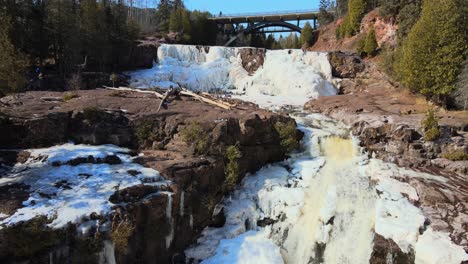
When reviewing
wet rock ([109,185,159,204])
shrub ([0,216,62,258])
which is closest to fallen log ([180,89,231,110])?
wet rock ([109,185,159,204])

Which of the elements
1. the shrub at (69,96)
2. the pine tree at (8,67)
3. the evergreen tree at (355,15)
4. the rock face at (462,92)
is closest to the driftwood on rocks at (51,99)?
the shrub at (69,96)

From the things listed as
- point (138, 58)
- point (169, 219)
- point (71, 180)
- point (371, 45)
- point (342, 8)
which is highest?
point (342, 8)

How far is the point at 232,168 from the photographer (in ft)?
41.4

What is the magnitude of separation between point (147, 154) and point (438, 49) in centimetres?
1463

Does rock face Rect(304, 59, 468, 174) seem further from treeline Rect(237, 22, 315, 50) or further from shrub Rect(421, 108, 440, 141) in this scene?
treeline Rect(237, 22, 315, 50)

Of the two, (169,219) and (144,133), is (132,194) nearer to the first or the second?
(169,219)

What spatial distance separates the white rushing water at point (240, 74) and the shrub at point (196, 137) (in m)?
12.2

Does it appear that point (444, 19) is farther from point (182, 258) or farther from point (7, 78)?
point (7, 78)

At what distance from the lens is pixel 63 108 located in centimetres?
1418

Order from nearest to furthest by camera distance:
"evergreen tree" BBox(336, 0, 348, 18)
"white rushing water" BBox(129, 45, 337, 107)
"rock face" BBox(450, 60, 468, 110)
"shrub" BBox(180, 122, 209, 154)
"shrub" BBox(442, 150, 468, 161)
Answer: "shrub" BBox(180, 122, 209, 154), "shrub" BBox(442, 150, 468, 161), "rock face" BBox(450, 60, 468, 110), "white rushing water" BBox(129, 45, 337, 107), "evergreen tree" BBox(336, 0, 348, 18)

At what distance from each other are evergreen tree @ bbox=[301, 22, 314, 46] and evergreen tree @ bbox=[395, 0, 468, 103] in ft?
97.2

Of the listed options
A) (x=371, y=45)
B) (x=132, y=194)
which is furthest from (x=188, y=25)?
(x=132, y=194)

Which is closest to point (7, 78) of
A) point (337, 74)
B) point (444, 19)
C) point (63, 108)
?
point (63, 108)

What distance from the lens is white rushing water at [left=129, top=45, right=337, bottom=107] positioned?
26844mm
